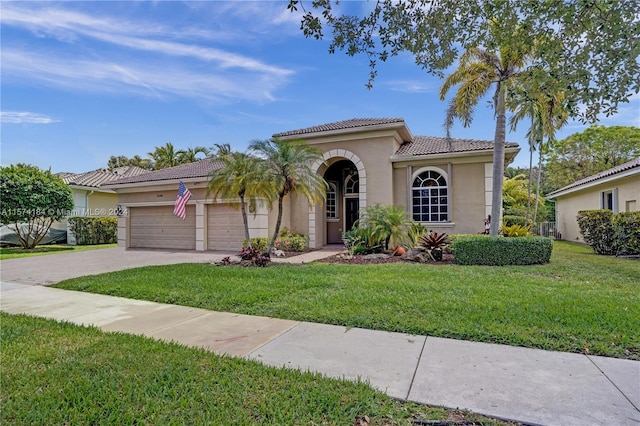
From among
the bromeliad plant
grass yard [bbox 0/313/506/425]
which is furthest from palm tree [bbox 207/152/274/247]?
grass yard [bbox 0/313/506/425]

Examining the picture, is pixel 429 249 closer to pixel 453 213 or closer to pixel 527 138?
pixel 453 213

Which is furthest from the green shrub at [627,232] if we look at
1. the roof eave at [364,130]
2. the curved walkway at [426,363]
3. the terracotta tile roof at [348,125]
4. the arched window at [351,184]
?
the curved walkway at [426,363]

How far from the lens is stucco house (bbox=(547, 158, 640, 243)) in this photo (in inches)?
588

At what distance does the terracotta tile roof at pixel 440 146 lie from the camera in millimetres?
14234

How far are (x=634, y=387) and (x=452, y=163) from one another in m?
12.4

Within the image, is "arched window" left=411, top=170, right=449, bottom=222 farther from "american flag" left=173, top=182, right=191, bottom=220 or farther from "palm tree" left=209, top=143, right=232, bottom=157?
"american flag" left=173, top=182, right=191, bottom=220

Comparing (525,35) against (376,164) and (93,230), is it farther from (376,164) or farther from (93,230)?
(93,230)

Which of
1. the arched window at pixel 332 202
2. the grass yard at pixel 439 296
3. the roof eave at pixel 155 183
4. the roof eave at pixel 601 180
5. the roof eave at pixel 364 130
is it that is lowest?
the grass yard at pixel 439 296

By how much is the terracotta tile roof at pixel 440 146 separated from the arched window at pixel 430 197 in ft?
3.34

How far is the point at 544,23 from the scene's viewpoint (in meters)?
3.52

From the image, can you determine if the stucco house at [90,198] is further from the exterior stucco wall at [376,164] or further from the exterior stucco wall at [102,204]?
the exterior stucco wall at [376,164]

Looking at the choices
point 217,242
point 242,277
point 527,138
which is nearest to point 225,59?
point 242,277

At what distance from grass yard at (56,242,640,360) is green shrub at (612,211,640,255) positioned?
2099mm

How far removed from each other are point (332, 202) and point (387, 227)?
5877mm
